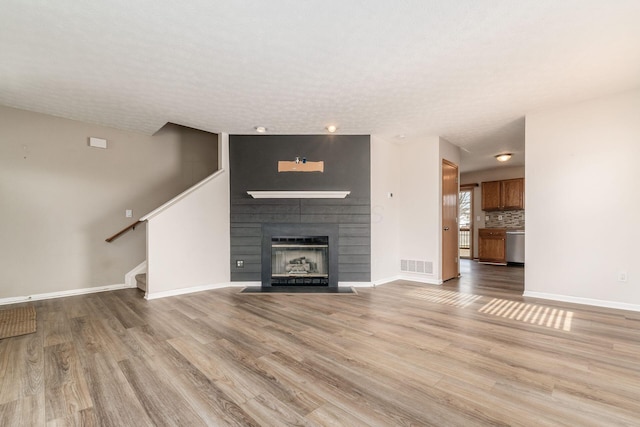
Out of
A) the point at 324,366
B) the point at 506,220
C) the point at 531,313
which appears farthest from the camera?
the point at 506,220

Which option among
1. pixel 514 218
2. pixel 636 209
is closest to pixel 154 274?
pixel 636 209

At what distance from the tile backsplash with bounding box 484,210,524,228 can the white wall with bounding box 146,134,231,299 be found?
6.86 metres

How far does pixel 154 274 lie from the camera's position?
378 cm

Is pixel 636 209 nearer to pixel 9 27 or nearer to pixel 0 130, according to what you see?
pixel 9 27

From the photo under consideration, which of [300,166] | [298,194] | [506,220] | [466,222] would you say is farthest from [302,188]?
Result: [466,222]

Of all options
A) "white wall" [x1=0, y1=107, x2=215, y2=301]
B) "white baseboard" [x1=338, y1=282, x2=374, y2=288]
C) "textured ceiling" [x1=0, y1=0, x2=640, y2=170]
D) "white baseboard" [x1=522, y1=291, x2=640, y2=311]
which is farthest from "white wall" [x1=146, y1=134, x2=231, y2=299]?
"white baseboard" [x1=522, y1=291, x2=640, y2=311]

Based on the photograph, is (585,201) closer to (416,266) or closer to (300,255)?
(416,266)

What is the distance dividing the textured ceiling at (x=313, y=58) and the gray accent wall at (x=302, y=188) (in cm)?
63

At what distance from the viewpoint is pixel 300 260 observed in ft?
14.9

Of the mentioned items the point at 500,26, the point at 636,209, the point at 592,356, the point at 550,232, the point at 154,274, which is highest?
the point at 500,26

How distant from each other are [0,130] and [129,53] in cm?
271

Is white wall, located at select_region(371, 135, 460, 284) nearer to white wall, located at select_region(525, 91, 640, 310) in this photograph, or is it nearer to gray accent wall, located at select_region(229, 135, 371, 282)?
gray accent wall, located at select_region(229, 135, 371, 282)

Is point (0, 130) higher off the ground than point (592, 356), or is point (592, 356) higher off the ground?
point (0, 130)

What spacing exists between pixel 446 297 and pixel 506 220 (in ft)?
15.9
